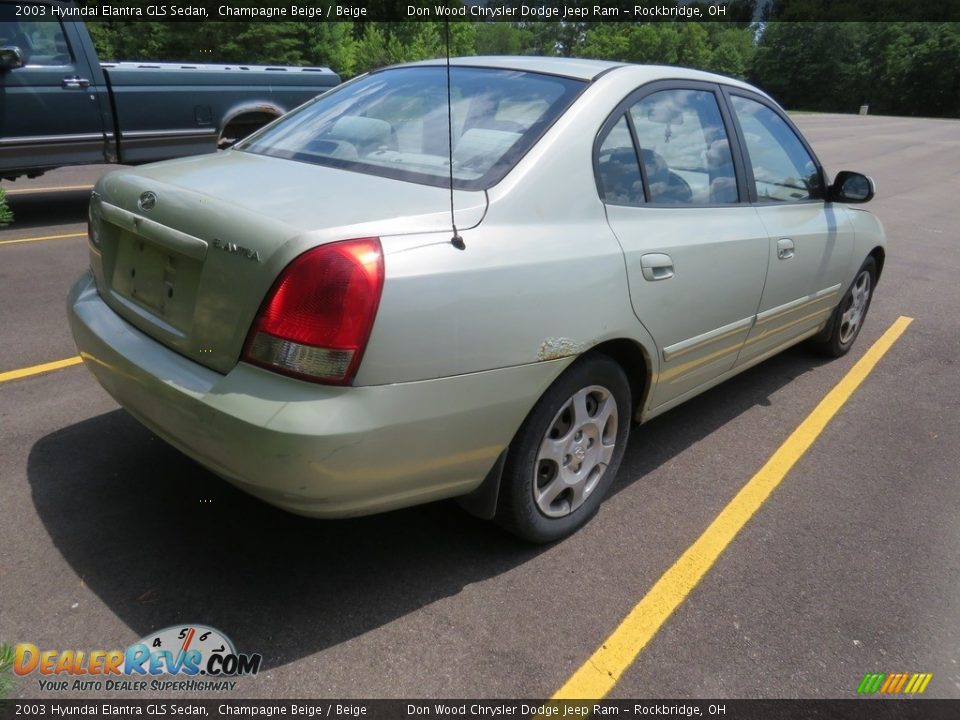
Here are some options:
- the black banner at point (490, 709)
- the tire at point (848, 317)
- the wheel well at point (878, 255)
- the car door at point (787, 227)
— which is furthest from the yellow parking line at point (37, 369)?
the wheel well at point (878, 255)

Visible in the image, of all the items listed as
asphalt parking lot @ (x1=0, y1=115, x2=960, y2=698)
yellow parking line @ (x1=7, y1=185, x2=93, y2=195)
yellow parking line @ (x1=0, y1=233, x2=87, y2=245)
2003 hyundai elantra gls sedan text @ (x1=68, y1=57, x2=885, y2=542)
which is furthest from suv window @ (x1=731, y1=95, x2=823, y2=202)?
yellow parking line @ (x1=7, y1=185, x2=93, y2=195)

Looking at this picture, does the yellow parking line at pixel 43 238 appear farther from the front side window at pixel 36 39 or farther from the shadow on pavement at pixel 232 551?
the shadow on pavement at pixel 232 551

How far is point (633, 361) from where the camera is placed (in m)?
3.01

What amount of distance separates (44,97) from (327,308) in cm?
721

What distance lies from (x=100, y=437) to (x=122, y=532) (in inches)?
32.0

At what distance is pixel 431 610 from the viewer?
2520mm

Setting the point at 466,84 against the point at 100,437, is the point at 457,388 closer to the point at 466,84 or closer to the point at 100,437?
the point at 466,84

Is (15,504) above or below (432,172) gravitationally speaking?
below

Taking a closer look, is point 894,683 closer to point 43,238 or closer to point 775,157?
point 775,157

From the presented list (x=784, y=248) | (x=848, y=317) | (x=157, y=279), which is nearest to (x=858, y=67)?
(x=848, y=317)

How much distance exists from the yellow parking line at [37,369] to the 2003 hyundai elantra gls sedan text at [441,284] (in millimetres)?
1339

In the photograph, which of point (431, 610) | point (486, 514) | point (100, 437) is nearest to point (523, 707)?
point (431, 610)

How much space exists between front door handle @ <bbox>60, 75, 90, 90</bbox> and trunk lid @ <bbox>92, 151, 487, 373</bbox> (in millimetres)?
6066

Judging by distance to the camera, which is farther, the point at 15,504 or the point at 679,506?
the point at 679,506
